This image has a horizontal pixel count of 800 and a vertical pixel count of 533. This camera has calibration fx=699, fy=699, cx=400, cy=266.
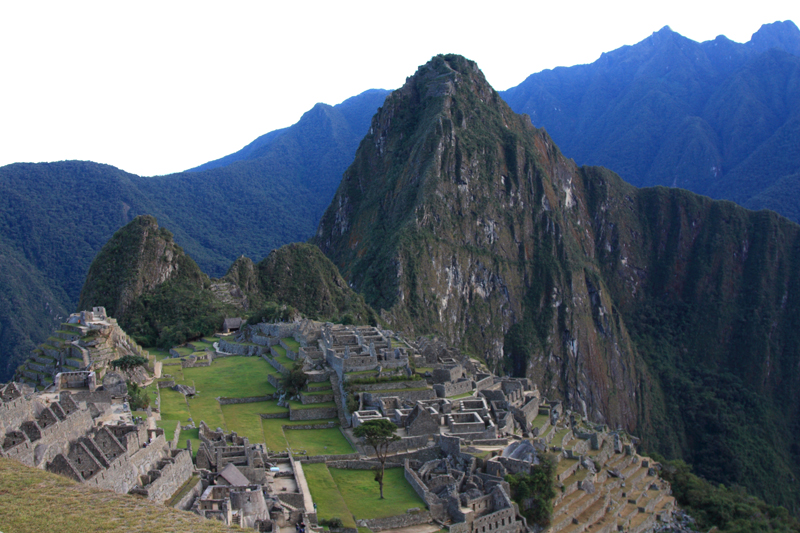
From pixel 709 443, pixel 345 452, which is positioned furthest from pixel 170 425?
pixel 709 443

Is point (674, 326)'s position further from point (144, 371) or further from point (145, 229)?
point (144, 371)

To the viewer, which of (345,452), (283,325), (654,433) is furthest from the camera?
(654,433)

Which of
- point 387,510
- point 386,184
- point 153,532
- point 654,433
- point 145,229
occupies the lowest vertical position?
point 654,433

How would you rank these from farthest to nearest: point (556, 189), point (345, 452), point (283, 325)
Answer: point (556, 189)
point (283, 325)
point (345, 452)

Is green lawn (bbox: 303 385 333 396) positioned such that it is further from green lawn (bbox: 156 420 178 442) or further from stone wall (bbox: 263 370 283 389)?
green lawn (bbox: 156 420 178 442)

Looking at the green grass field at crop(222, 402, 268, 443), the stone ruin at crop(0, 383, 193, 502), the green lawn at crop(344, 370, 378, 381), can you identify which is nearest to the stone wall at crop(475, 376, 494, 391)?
the green lawn at crop(344, 370, 378, 381)

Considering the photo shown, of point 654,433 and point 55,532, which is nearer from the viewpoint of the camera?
point 55,532

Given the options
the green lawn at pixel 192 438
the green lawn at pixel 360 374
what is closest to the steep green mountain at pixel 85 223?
the green lawn at pixel 360 374

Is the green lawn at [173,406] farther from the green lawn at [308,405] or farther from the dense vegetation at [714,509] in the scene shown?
the dense vegetation at [714,509]
